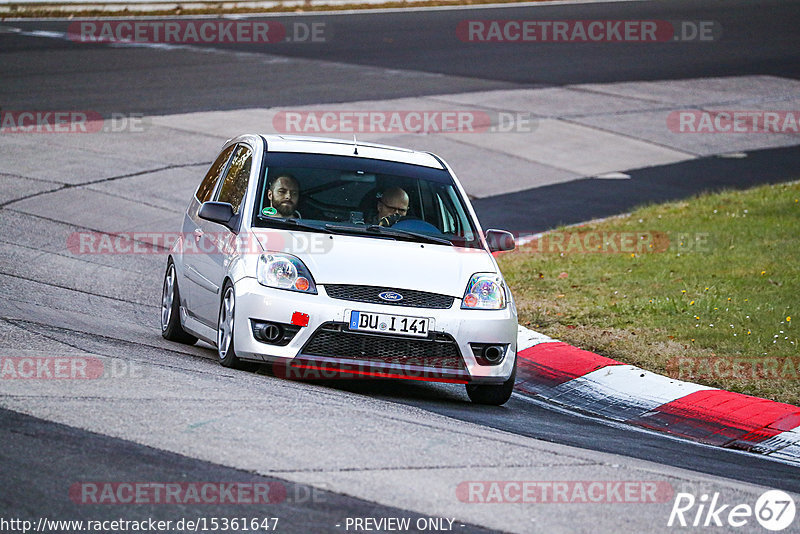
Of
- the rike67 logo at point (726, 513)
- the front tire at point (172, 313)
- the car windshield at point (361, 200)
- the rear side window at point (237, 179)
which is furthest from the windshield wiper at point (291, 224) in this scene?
the rike67 logo at point (726, 513)

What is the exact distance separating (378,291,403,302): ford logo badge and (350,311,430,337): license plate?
113 millimetres

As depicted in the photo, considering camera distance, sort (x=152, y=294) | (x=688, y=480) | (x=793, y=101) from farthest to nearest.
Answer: (x=793, y=101)
(x=152, y=294)
(x=688, y=480)

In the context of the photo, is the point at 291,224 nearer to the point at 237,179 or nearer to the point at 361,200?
the point at 361,200

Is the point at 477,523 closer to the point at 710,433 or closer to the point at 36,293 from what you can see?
the point at 710,433

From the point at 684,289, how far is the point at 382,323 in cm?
515

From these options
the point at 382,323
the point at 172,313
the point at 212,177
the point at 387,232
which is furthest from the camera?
the point at 212,177

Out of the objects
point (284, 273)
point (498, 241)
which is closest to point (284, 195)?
point (284, 273)

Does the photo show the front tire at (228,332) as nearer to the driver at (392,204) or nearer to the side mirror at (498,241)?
the driver at (392,204)

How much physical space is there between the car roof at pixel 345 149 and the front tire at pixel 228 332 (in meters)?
1.35

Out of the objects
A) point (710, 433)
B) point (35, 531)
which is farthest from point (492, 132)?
point (35, 531)

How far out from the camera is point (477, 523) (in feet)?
17.6

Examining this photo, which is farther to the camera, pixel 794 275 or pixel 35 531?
pixel 794 275

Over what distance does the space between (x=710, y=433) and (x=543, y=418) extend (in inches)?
44.4

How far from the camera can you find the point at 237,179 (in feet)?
30.7
